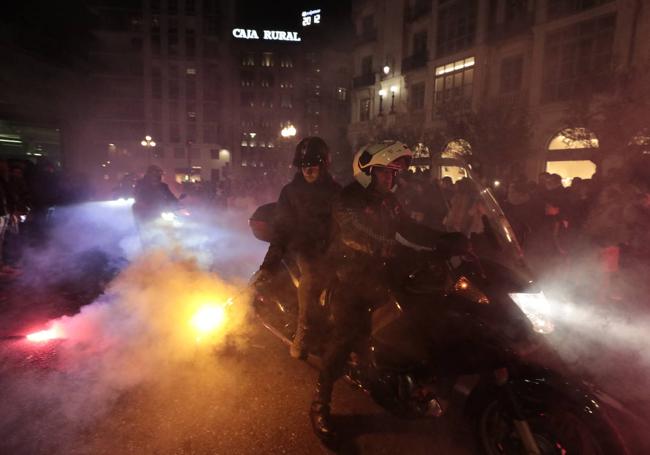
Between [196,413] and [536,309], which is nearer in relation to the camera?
[536,309]

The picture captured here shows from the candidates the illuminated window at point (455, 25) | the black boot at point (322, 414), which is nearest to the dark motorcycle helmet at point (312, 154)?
the black boot at point (322, 414)

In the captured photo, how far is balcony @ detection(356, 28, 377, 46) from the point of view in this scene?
3964cm

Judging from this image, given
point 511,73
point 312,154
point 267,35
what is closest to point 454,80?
point 511,73

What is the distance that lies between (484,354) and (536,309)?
0.44 m

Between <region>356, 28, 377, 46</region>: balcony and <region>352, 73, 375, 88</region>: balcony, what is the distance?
3187 mm

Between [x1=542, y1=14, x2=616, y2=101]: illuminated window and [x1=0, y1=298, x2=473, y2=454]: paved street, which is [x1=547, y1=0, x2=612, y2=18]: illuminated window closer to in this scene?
[x1=542, y1=14, x2=616, y2=101]: illuminated window

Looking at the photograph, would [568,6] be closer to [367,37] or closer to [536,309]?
[367,37]

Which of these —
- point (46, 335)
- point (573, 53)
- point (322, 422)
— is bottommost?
point (46, 335)

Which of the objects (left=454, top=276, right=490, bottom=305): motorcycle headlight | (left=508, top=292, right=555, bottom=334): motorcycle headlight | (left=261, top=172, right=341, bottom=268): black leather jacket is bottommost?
(left=508, top=292, right=555, bottom=334): motorcycle headlight

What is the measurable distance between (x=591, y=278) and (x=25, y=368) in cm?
723

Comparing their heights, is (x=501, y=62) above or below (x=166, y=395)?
above

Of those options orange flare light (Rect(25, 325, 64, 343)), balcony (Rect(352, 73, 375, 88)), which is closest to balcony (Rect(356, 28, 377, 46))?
balcony (Rect(352, 73, 375, 88))

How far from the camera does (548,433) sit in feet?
8.39

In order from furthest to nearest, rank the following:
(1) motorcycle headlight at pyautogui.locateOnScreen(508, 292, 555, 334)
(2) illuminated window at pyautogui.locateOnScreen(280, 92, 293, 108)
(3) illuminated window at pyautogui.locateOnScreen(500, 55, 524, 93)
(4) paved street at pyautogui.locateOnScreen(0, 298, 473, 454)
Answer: (2) illuminated window at pyautogui.locateOnScreen(280, 92, 293, 108) → (3) illuminated window at pyautogui.locateOnScreen(500, 55, 524, 93) → (4) paved street at pyautogui.locateOnScreen(0, 298, 473, 454) → (1) motorcycle headlight at pyautogui.locateOnScreen(508, 292, 555, 334)
